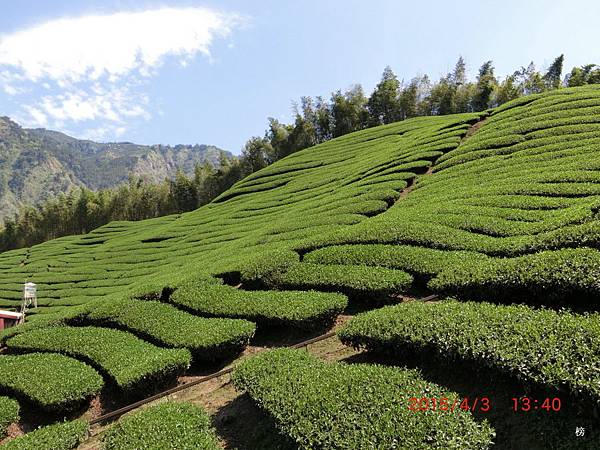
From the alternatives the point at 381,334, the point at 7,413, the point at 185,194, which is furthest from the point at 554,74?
the point at 7,413

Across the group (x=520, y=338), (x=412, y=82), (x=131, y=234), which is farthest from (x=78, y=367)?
(x=412, y=82)

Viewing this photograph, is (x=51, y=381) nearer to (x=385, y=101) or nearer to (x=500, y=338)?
(x=500, y=338)

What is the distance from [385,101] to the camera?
76375 mm

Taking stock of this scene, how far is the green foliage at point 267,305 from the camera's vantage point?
11523mm

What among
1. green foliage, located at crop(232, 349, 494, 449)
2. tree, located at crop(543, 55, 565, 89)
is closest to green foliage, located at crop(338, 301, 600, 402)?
green foliage, located at crop(232, 349, 494, 449)

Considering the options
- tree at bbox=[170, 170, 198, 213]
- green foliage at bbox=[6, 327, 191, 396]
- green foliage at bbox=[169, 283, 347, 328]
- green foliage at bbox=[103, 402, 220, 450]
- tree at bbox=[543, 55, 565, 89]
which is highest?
tree at bbox=[543, 55, 565, 89]

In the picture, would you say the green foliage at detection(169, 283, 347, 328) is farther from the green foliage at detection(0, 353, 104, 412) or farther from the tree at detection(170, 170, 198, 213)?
the tree at detection(170, 170, 198, 213)

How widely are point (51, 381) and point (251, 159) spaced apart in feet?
245

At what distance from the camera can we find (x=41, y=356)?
13.1 m

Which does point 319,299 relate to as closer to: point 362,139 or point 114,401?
point 114,401

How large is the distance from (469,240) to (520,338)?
7.41 metres

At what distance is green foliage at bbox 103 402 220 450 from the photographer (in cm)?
748

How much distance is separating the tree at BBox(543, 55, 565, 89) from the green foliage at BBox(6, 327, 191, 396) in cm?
8487

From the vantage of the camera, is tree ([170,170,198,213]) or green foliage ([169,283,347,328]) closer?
green foliage ([169,283,347,328])
